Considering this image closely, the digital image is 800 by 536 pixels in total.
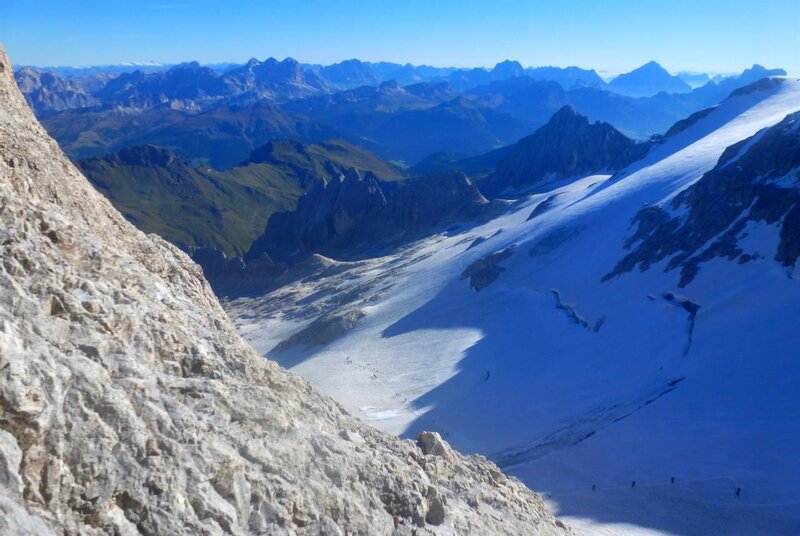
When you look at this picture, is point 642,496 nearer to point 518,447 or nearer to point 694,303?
point 518,447

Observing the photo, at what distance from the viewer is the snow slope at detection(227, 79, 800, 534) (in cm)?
3203

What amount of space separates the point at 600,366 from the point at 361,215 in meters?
112

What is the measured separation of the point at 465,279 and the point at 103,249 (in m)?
69.8

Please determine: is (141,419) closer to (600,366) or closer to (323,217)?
(600,366)

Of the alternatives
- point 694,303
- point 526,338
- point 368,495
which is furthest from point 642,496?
point 526,338

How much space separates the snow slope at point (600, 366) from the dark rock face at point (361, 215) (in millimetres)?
48020

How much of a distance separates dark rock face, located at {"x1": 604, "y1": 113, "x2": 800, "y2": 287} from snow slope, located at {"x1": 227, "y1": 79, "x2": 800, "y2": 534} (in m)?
1.70

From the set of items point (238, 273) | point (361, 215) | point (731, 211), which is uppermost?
point (731, 211)

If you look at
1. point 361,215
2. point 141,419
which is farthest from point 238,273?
point 141,419

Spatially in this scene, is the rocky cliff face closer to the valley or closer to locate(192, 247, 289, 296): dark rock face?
the valley

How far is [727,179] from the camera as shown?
65.4m

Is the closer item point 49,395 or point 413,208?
point 49,395

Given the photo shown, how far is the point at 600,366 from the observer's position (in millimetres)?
50750

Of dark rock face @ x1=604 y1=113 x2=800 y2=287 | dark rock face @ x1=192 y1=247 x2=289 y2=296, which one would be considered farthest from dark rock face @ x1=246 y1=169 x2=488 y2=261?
dark rock face @ x1=604 y1=113 x2=800 y2=287
